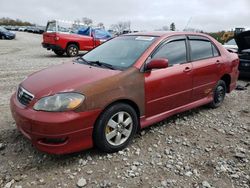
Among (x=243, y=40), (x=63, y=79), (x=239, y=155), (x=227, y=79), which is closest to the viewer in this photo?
(x=63, y=79)

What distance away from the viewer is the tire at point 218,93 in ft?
18.6

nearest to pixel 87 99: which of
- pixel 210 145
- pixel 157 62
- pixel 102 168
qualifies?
pixel 102 168

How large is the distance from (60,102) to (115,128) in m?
0.83

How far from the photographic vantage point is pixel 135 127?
396 centimetres

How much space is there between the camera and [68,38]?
48.5 feet

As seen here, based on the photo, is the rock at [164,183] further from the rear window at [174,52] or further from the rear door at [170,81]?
the rear window at [174,52]

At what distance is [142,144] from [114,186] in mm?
1071

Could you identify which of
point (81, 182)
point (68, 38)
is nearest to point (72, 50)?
point (68, 38)

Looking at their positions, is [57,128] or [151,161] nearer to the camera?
[57,128]

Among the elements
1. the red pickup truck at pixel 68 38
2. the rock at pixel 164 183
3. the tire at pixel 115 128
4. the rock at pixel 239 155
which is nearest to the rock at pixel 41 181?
the tire at pixel 115 128

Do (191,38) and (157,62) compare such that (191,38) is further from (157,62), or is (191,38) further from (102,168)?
(102,168)

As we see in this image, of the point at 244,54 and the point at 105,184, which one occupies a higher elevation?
the point at 244,54

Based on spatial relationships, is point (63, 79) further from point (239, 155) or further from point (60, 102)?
point (239, 155)

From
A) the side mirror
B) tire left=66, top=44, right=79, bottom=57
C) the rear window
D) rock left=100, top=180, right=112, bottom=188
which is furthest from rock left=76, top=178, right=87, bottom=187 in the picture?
tire left=66, top=44, right=79, bottom=57
